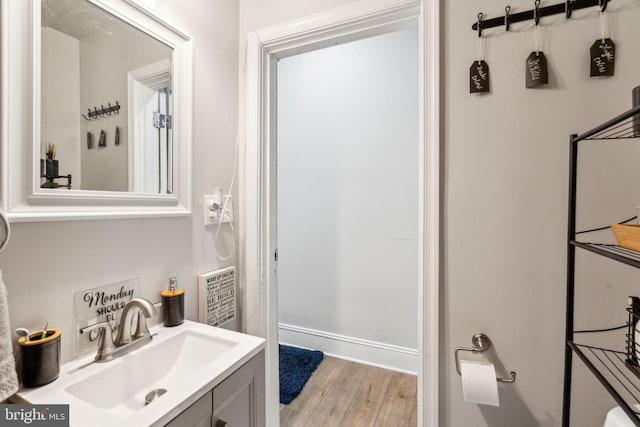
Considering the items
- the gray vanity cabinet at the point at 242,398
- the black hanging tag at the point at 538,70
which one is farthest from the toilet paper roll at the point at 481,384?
the black hanging tag at the point at 538,70

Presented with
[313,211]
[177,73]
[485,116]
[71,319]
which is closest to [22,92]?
[177,73]

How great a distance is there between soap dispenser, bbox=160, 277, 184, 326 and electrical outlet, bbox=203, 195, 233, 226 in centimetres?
30

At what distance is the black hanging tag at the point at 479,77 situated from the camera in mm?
972

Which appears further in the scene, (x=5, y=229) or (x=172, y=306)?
(x=172, y=306)

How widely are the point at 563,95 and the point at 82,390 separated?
1647 millimetres

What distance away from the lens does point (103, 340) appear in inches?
33.7

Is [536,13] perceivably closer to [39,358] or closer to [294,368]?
[39,358]

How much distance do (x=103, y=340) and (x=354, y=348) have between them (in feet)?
5.81

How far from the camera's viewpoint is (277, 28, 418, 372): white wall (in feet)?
6.63

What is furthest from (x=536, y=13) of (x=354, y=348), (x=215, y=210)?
(x=354, y=348)

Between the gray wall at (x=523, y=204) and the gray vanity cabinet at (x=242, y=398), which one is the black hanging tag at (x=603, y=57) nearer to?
the gray wall at (x=523, y=204)

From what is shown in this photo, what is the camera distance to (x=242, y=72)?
141cm

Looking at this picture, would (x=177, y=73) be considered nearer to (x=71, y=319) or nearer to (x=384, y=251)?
(x=71, y=319)

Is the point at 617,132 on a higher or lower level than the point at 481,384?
higher
